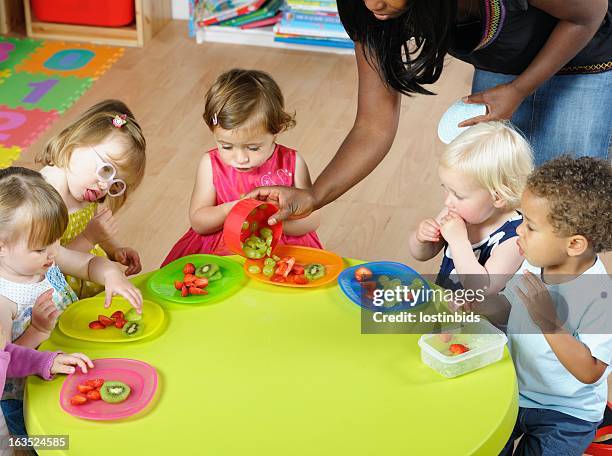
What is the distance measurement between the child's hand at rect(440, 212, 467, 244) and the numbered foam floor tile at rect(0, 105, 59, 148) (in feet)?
5.93

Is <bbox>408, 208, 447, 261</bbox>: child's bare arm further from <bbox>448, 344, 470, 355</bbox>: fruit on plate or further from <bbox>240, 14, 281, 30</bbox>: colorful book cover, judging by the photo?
<bbox>240, 14, 281, 30</bbox>: colorful book cover

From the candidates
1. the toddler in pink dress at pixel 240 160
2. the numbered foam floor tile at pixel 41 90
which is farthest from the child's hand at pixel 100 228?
the numbered foam floor tile at pixel 41 90

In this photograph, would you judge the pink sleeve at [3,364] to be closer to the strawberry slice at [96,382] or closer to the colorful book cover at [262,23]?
the strawberry slice at [96,382]

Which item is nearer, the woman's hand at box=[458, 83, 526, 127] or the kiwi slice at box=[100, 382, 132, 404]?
the kiwi slice at box=[100, 382, 132, 404]

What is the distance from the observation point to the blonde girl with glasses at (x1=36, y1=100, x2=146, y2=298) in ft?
6.18

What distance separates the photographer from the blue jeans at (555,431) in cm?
167

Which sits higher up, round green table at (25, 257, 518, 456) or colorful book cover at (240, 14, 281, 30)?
round green table at (25, 257, 518, 456)

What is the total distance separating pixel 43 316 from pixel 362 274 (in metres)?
0.59

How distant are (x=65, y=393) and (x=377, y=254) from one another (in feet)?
4.72

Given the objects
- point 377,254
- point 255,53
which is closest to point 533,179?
point 377,254

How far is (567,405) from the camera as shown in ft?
5.47

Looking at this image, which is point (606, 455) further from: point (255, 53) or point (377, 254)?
point (255, 53)

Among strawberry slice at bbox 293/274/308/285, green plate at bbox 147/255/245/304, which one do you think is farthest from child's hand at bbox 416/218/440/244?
green plate at bbox 147/255/245/304

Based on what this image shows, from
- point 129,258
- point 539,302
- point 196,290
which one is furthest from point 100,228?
point 539,302
